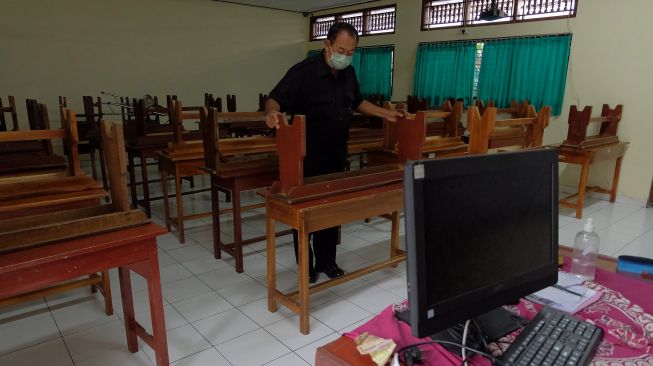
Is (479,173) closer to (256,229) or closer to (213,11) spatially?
(256,229)

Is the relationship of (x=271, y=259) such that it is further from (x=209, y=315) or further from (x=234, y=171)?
(x=234, y=171)

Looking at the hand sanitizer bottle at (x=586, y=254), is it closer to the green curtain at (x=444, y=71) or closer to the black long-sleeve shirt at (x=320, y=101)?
the black long-sleeve shirt at (x=320, y=101)

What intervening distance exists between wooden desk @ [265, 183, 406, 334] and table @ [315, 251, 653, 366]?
983mm

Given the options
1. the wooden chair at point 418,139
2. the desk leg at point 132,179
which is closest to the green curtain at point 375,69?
the wooden chair at point 418,139

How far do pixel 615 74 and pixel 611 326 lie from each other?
4.82m

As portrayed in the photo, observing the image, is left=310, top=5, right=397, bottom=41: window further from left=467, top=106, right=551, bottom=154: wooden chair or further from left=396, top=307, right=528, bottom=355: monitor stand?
left=396, top=307, right=528, bottom=355: monitor stand

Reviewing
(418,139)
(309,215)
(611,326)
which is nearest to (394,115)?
(418,139)

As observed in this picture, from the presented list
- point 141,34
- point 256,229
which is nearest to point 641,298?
point 256,229

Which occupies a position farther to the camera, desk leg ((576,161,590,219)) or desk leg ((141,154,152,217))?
desk leg ((576,161,590,219))

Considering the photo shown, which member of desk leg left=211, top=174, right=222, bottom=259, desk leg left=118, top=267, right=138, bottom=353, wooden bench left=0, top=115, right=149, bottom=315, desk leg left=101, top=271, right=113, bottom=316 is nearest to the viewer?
wooden bench left=0, top=115, right=149, bottom=315

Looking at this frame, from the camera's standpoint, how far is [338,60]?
2385 mm

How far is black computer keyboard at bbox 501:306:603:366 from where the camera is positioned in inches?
35.0

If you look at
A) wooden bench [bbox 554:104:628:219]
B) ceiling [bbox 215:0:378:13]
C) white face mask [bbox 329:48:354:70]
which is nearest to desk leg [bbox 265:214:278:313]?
white face mask [bbox 329:48:354:70]

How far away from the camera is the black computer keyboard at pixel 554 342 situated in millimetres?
889
